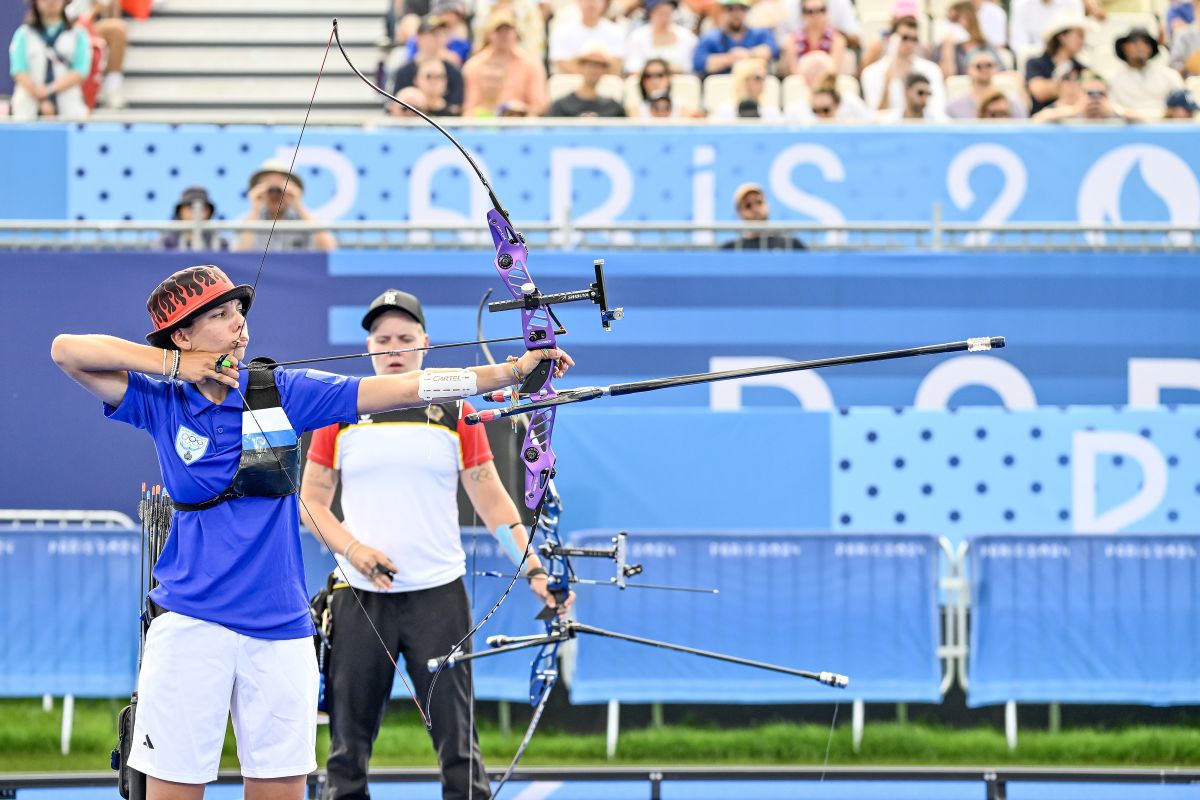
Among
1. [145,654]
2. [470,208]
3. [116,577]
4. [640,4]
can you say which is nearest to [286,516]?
[145,654]

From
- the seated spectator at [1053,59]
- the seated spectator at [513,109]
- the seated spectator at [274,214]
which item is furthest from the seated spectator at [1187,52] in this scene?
the seated spectator at [274,214]

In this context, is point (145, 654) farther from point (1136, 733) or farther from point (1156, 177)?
point (1156, 177)

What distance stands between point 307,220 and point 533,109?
238 cm

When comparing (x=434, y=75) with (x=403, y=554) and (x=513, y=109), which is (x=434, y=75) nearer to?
(x=513, y=109)

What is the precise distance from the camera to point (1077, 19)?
12078mm

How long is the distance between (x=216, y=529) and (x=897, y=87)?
856 centimetres

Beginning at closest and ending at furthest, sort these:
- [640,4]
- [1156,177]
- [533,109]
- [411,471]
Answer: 1. [411,471]
2. [1156,177]
3. [533,109]
4. [640,4]

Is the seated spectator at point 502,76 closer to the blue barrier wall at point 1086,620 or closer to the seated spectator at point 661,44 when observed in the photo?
the seated spectator at point 661,44

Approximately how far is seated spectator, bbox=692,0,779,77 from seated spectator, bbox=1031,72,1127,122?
2244 millimetres

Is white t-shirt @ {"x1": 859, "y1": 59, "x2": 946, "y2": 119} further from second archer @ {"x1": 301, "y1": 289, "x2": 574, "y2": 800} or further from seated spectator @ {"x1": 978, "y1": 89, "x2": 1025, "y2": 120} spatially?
second archer @ {"x1": 301, "y1": 289, "x2": 574, "y2": 800}

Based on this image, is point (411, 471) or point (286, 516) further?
point (411, 471)

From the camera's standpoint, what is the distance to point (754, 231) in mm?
9789

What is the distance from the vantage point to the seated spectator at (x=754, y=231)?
32.1 feet

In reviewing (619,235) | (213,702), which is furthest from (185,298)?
(619,235)
